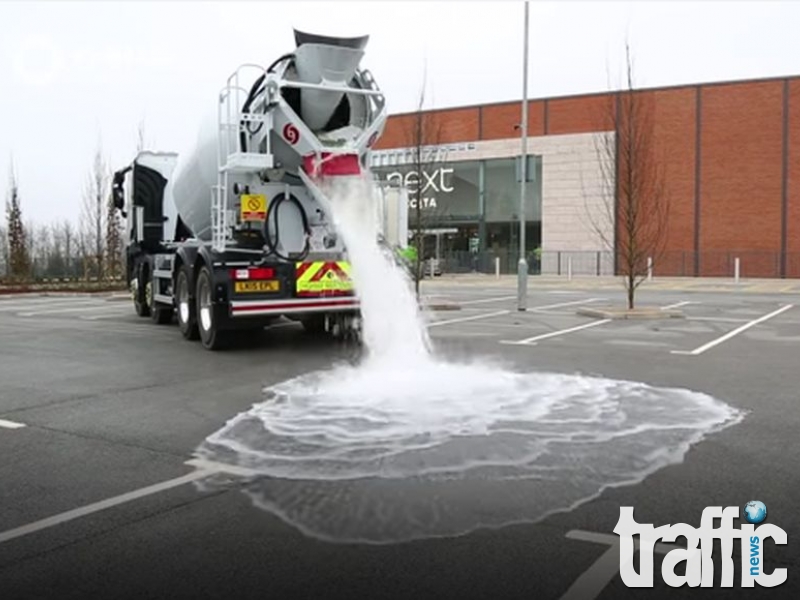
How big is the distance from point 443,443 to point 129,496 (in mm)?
2347

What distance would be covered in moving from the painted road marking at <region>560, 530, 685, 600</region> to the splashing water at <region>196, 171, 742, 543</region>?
40 cm

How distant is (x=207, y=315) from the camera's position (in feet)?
41.8

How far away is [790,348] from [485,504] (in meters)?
9.57

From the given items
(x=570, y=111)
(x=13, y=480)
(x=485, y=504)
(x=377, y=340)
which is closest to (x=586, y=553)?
(x=485, y=504)

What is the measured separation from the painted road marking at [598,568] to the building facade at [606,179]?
107ft

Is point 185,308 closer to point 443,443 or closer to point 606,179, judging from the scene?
point 443,443

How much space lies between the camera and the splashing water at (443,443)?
4.82 m

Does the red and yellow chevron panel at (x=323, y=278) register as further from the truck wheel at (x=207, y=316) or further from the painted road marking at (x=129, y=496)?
the painted road marking at (x=129, y=496)

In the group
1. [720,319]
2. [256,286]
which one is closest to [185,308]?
[256,286]

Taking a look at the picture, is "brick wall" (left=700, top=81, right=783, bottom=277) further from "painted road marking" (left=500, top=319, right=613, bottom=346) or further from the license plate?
the license plate

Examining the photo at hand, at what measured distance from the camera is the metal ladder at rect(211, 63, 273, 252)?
38.5 feet

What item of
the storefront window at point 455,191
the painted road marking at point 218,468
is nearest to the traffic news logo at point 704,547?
the painted road marking at point 218,468

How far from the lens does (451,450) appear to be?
20.1ft

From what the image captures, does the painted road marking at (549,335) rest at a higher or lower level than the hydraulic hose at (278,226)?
lower
